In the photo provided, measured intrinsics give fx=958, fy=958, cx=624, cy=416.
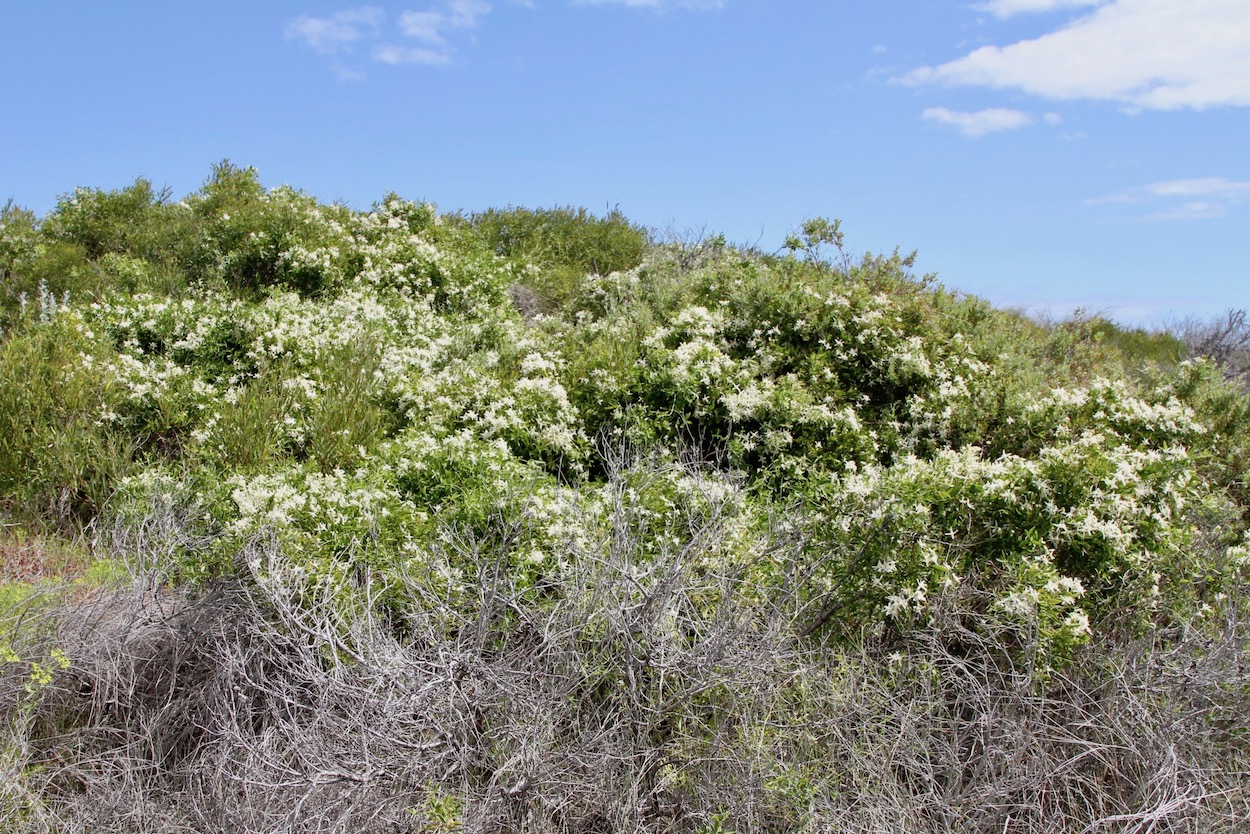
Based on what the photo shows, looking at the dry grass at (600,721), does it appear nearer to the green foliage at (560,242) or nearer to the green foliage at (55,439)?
the green foliage at (55,439)

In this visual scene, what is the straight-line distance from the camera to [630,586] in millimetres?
Result: 4281

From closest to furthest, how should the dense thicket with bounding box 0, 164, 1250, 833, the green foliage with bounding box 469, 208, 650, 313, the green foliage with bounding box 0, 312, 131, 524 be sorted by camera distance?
the dense thicket with bounding box 0, 164, 1250, 833
the green foliage with bounding box 0, 312, 131, 524
the green foliage with bounding box 469, 208, 650, 313

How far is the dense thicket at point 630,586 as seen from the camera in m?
4.05

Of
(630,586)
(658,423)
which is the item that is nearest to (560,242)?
(658,423)

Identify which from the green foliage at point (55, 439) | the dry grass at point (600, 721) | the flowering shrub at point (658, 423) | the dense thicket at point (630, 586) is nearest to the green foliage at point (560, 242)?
the flowering shrub at point (658, 423)

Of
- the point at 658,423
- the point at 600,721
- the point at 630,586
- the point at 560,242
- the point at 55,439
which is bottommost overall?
the point at 600,721

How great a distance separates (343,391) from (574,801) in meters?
4.45

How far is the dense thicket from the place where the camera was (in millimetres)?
4047

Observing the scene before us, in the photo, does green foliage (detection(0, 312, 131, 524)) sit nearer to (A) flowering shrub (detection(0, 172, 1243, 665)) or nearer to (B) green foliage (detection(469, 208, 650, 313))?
(A) flowering shrub (detection(0, 172, 1243, 665))

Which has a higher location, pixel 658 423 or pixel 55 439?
pixel 658 423

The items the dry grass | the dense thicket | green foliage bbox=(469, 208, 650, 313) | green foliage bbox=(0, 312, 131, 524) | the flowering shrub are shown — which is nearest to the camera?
the dry grass

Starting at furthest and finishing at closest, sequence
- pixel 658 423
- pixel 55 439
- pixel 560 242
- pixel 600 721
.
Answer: pixel 560 242, pixel 55 439, pixel 658 423, pixel 600 721

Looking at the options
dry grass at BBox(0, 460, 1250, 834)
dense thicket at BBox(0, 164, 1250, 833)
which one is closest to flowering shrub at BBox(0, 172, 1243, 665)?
dense thicket at BBox(0, 164, 1250, 833)

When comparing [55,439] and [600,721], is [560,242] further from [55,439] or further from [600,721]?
[600,721]
